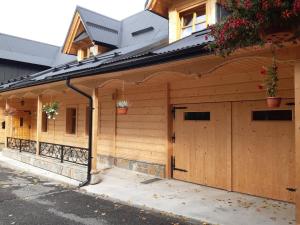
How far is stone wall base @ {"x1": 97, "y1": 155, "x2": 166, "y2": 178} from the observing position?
9005 mm

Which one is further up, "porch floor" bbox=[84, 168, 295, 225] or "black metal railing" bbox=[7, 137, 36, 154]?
"black metal railing" bbox=[7, 137, 36, 154]

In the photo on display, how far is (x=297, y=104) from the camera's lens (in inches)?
164

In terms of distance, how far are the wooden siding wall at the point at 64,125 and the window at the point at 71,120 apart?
169 mm

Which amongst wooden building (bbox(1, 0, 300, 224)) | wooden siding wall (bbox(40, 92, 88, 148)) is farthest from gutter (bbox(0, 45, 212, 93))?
wooden siding wall (bbox(40, 92, 88, 148))

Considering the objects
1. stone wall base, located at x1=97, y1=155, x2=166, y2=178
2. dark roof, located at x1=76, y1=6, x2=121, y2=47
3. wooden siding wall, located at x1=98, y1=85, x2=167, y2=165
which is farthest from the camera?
dark roof, located at x1=76, y1=6, x2=121, y2=47

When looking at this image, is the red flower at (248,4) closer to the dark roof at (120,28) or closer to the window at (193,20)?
the window at (193,20)

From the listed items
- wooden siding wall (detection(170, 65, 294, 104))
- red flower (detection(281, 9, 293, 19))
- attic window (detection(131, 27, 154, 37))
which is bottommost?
wooden siding wall (detection(170, 65, 294, 104))

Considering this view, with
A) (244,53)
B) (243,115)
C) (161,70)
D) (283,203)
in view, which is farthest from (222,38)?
(283,203)

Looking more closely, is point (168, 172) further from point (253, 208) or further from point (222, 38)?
point (222, 38)

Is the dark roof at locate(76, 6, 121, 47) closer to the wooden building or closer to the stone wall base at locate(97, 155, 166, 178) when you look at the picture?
the wooden building

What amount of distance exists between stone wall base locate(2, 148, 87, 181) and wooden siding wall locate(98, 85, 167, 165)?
1.77 m

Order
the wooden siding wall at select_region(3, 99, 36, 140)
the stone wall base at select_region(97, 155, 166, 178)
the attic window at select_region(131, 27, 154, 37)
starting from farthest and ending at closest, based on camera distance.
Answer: the wooden siding wall at select_region(3, 99, 36, 140) < the attic window at select_region(131, 27, 154, 37) < the stone wall base at select_region(97, 155, 166, 178)

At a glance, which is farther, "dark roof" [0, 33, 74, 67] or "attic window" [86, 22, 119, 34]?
"dark roof" [0, 33, 74, 67]

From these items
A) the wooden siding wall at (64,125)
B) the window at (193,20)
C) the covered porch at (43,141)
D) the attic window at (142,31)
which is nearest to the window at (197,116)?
the window at (193,20)
